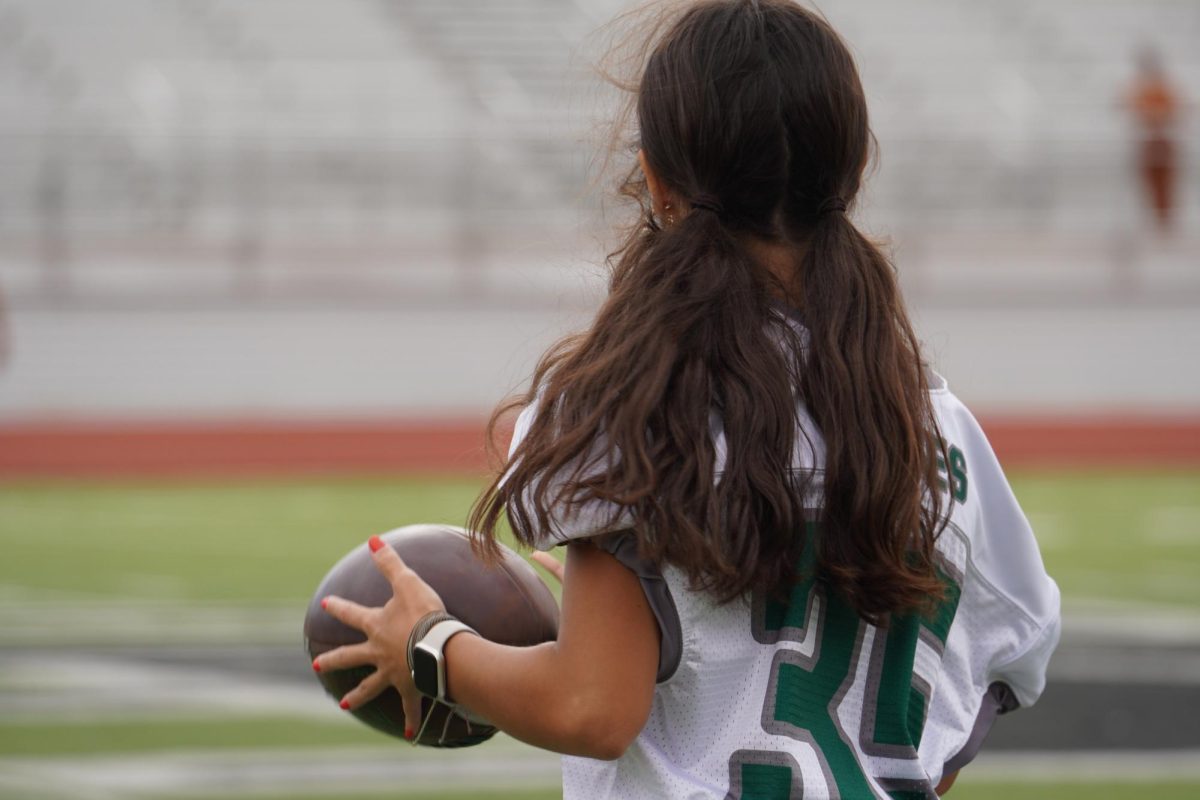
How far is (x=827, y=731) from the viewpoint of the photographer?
6.72 ft

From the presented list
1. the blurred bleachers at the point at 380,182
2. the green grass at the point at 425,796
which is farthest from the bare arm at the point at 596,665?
the blurred bleachers at the point at 380,182

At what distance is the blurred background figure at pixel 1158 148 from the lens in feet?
60.7

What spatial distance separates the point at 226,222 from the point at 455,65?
18.5ft

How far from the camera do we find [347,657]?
233cm

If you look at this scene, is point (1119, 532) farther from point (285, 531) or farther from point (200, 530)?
point (200, 530)

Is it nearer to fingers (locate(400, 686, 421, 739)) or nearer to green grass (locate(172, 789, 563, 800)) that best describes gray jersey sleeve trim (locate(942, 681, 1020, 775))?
fingers (locate(400, 686, 421, 739))

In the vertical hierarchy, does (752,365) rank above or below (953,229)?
above

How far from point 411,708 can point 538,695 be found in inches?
12.6

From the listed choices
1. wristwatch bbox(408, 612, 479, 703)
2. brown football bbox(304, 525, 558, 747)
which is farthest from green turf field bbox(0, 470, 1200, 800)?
wristwatch bbox(408, 612, 479, 703)

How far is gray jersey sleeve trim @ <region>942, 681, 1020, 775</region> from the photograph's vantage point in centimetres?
234

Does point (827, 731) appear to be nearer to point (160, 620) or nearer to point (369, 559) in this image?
point (369, 559)

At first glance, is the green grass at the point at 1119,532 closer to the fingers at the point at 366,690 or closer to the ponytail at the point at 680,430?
the fingers at the point at 366,690

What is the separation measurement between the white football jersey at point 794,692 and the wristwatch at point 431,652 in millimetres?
191

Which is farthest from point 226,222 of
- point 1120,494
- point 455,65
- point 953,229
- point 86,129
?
point 1120,494
